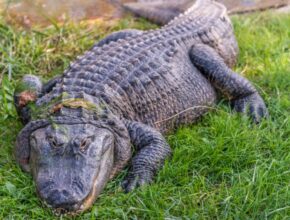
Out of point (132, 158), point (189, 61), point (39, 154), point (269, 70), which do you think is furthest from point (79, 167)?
point (269, 70)

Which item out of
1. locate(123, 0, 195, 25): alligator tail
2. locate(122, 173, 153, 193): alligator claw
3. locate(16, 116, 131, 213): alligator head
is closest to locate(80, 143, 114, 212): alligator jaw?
locate(16, 116, 131, 213): alligator head

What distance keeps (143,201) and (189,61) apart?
5.37ft

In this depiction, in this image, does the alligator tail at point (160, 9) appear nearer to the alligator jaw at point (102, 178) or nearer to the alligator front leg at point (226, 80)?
the alligator front leg at point (226, 80)

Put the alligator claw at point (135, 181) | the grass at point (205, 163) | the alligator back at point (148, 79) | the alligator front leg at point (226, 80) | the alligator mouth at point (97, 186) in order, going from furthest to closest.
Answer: the alligator front leg at point (226, 80), the alligator back at point (148, 79), the alligator claw at point (135, 181), the grass at point (205, 163), the alligator mouth at point (97, 186)

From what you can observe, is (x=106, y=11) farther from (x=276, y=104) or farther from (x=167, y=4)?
(x=276, y=104)

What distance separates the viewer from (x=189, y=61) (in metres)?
4.63

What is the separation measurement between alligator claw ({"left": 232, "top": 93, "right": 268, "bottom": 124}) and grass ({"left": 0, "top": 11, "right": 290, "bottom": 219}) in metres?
0.08

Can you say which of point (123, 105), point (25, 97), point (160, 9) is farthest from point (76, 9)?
point (123, 105)

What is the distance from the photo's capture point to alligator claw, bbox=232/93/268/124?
4372 millimetres

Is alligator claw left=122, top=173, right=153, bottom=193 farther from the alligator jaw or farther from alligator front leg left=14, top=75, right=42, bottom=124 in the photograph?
alligator front leg left=14, top=75, right=42, bottom=124

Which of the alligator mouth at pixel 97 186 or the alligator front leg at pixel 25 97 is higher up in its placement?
the alligator mouth at pixel 97 186

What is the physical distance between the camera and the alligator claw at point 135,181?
3.55 meters

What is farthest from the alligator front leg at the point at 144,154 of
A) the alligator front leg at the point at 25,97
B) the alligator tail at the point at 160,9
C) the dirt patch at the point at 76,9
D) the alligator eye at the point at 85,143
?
the alligator tail at the point at 160,9

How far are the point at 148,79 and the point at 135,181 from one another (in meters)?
0.93
